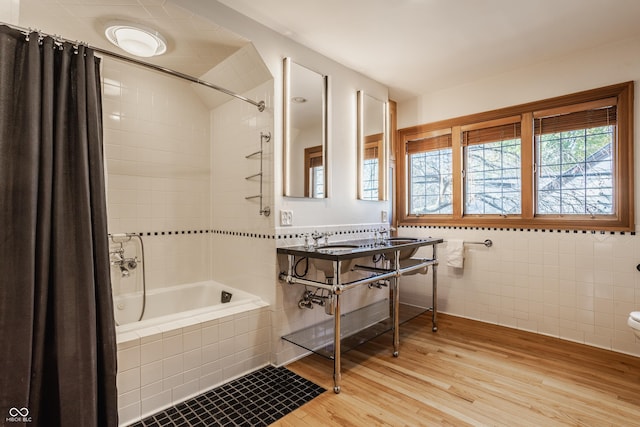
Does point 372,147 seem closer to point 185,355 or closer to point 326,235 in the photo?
A: point 326,235

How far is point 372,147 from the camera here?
129 inches

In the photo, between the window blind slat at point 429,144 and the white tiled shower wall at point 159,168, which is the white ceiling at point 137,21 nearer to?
the white tiled shower wall at point 159,168

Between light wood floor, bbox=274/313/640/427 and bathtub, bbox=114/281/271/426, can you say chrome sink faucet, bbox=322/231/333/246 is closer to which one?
bathtub, bbox=114/281/271/426

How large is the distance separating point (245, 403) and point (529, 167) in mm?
3022

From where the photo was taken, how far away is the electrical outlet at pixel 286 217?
2432 mm

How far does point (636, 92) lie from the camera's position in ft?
8.22

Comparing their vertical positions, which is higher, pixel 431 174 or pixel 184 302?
pixel 431 174

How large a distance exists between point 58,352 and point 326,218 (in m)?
1.92

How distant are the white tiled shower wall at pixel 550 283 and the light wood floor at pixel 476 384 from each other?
17 centimetres

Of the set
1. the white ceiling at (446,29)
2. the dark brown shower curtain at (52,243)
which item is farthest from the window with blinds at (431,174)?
the dark brown shower curtain at (52,243)

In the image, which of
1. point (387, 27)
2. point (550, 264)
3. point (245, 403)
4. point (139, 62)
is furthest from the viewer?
point (550, 264)

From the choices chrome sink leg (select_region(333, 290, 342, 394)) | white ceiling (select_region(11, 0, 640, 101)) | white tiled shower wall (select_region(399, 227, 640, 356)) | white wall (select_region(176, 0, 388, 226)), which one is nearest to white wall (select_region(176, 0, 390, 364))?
white wall (select_region(176, 0, 388, 226))

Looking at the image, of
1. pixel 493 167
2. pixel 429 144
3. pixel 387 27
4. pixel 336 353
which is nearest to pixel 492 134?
pixel 493 167

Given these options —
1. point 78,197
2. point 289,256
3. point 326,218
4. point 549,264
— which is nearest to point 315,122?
point 326,218
